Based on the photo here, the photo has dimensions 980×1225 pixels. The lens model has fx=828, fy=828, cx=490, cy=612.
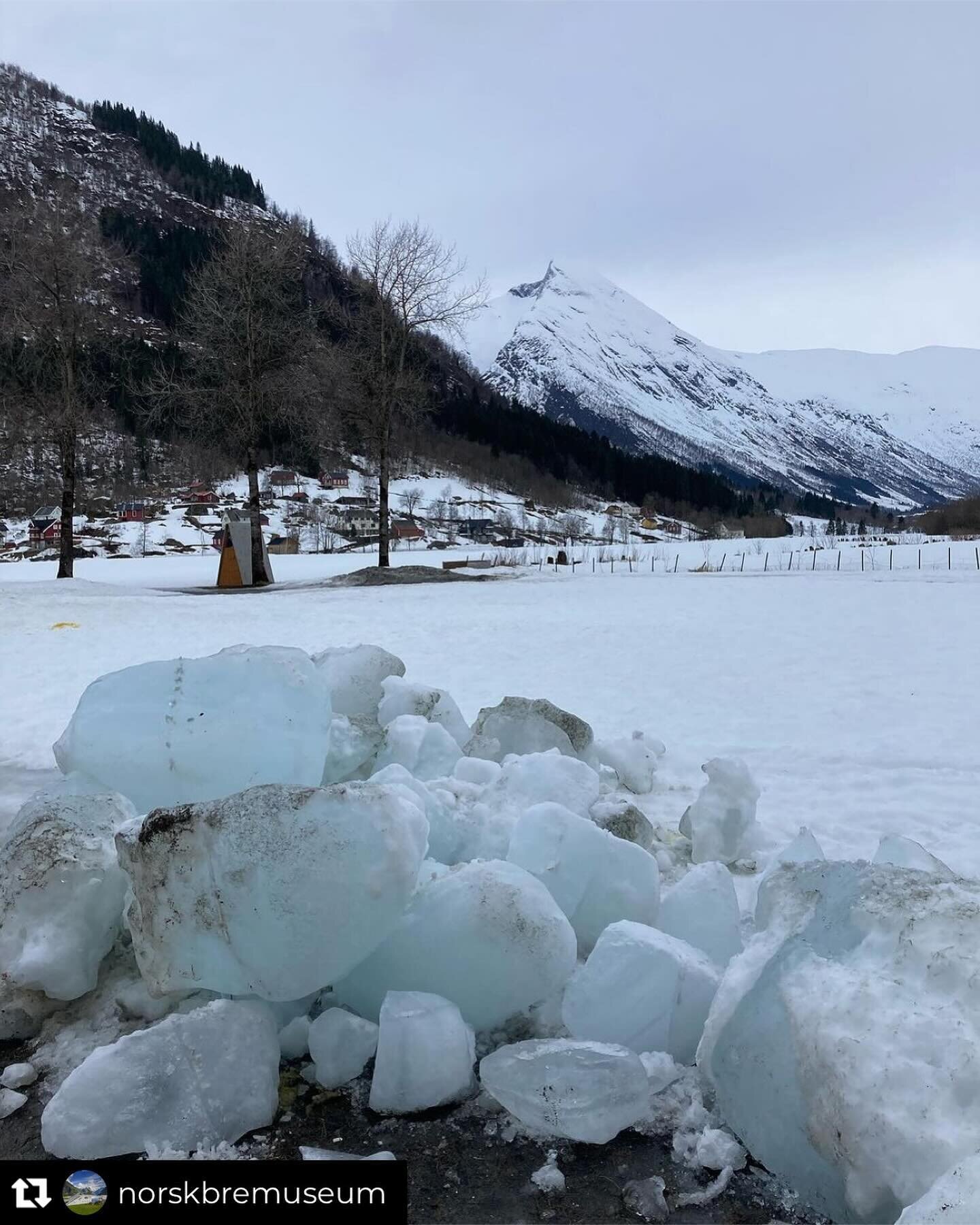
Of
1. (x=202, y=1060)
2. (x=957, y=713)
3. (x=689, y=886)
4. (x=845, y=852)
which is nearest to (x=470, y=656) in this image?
(x=957, y=713)

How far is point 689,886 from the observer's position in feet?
9.64

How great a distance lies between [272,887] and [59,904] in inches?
33.2

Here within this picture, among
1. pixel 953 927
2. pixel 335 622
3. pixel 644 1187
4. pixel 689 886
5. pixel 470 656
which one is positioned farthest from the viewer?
pixel 335 622

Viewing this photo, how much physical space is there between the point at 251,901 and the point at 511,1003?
837 millimetres

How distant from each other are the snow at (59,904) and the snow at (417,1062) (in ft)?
3.57

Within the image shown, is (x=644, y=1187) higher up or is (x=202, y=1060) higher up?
(x=202, y=1060)

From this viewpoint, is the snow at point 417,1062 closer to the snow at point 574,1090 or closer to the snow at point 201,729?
the snow at point 574,1090

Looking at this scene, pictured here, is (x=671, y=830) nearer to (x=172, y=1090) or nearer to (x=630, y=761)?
(x=630, y=761)

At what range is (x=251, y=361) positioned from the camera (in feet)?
74.5

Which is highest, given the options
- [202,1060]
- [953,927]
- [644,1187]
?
[953,927]

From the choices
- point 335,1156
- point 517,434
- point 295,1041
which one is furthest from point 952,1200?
point 517,434

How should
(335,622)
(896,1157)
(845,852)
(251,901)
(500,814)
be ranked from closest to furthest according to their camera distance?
(896,1157)
(251,901)
(500,814)
(845,852)
(335,622)

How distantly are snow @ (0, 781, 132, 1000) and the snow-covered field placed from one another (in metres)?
1.92

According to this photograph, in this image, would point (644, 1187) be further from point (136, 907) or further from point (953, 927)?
point (136, 907)
